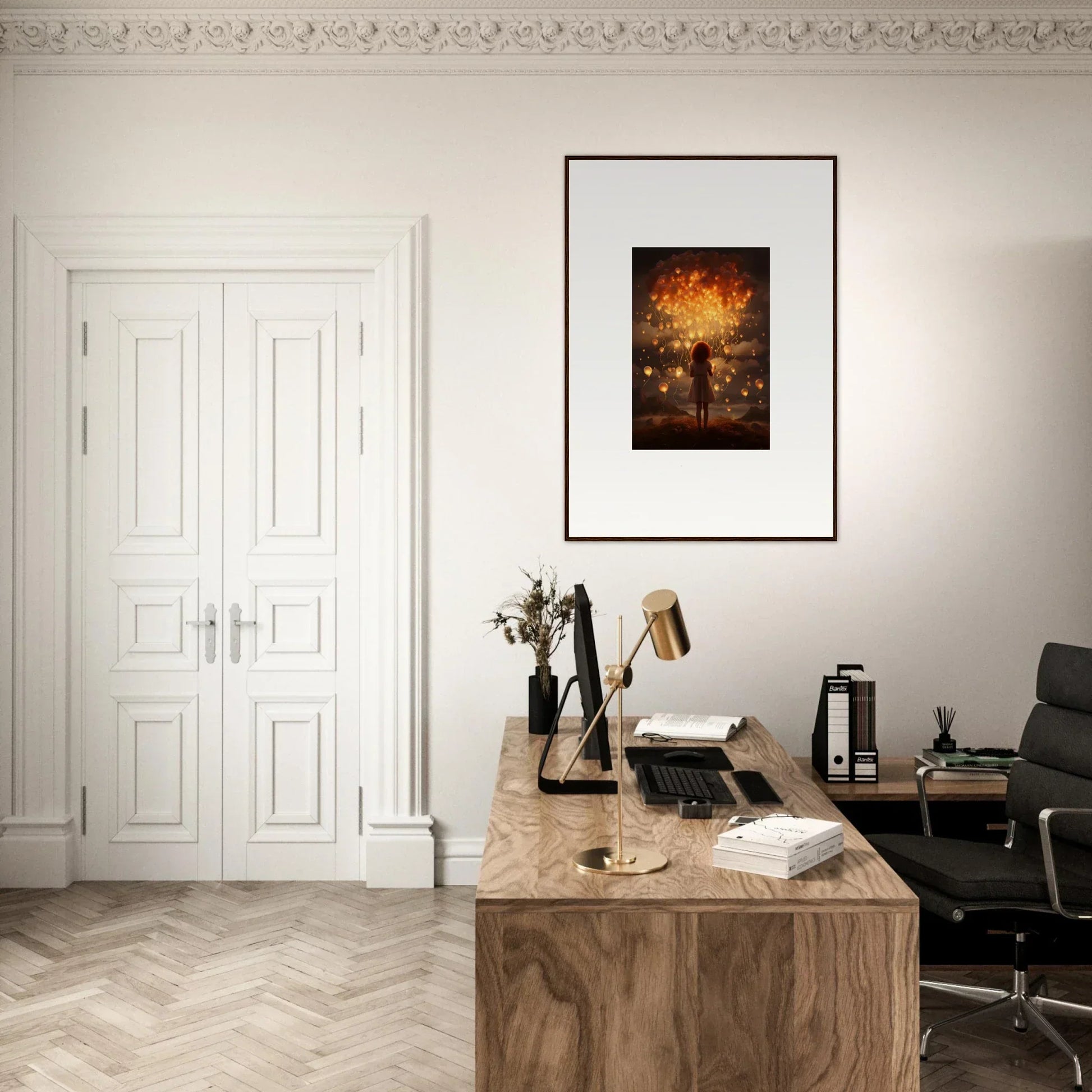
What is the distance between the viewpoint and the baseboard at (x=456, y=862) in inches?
160

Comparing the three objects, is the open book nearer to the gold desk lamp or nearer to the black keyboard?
the black keyboard

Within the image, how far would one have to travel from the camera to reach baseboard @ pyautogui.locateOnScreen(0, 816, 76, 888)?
13.2ft

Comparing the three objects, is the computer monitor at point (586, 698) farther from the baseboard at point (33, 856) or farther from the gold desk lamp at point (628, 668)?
the baseboard at point (33, 856)

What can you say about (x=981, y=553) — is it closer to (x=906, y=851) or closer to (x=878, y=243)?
(x=878, y=243)

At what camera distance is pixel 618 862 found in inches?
79.5

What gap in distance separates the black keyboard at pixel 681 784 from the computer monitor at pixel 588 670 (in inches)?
5.0

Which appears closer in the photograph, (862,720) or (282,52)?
(862,720)

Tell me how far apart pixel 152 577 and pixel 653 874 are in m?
2.84

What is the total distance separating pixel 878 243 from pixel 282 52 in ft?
8.07

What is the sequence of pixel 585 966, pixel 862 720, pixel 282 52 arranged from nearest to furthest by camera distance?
pixel 585 966, pixel 862 720, pixel 282 52

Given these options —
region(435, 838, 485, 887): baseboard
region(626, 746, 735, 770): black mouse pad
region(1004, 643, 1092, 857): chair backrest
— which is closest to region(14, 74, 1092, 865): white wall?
region(435, 838, 485, 887): baseboard

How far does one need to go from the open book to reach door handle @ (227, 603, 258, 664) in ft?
5.57

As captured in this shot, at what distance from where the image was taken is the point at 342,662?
4133mm

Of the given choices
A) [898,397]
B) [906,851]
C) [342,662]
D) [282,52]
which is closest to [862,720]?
[906,851]
